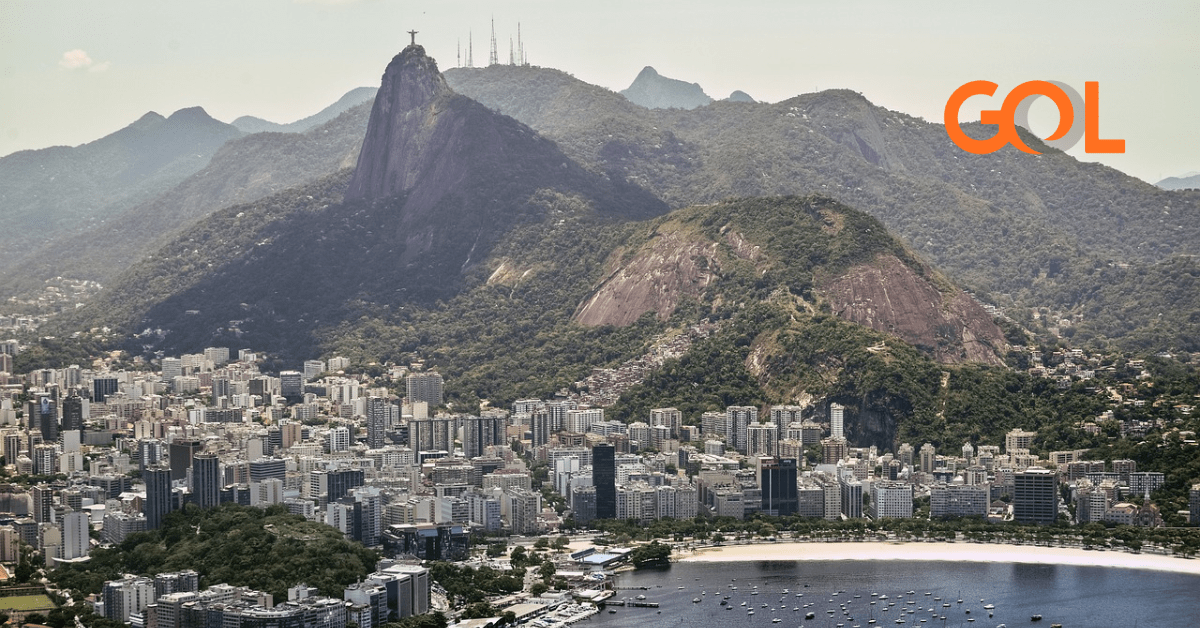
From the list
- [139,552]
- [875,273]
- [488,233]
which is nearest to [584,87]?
[488,233]

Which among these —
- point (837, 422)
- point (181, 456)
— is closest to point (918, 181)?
point (837, 422)

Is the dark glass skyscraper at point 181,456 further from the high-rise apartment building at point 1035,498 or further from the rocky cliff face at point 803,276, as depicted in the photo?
the rocky cliff face at point 803,276

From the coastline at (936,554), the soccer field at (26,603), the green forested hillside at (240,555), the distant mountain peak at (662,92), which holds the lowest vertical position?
the soccer field at (26,603)

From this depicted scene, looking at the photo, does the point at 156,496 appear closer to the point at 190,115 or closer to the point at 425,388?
the point at 425,388

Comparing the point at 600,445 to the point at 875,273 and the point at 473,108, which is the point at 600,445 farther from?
the point at 473,108

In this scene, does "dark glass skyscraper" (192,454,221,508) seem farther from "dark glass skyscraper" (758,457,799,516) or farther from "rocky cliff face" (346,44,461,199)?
"rocky cliff face" (346,44,461,199)

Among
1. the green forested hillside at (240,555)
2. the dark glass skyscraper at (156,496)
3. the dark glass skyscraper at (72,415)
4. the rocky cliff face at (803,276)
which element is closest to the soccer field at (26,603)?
the green forested hillside at (240,555)

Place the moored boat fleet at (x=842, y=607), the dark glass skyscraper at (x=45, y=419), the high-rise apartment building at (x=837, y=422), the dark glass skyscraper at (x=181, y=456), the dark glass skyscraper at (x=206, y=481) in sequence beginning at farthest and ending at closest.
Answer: the dark glass skyscraper at (x=45, y=419) < the high-rise apartment building at (x=837, y=422) < the dark glass skyscraper at (x=181, y=456) < the dark glass skyscraper at (x=206, y=481) < the moored boat fleet at (x=842, y=607)
